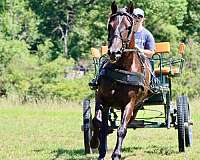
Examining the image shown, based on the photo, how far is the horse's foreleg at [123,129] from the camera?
8000mm

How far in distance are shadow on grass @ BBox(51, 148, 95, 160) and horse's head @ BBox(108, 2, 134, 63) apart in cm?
263

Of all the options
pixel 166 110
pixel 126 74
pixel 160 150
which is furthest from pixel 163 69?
pixel 126 74

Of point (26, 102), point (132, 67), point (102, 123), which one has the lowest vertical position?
point (26, 102)

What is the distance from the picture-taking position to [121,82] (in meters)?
8.29

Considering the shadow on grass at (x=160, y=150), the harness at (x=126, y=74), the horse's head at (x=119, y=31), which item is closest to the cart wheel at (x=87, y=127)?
Result: the shadow on grass at (x=160, y=150)

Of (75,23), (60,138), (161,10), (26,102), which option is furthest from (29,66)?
(60,138)

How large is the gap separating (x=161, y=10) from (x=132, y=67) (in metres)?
36.0

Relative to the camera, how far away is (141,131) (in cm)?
1585

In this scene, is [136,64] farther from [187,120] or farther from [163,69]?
[187,120]

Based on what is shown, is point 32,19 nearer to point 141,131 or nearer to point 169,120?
point 141,131

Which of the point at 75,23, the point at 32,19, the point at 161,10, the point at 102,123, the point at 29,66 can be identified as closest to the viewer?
the point at 102,123

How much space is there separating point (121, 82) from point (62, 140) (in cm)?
539

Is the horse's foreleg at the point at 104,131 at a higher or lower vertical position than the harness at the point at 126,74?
lower

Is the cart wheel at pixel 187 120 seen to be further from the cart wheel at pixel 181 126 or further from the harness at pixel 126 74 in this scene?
the harness at pixel 126 74
